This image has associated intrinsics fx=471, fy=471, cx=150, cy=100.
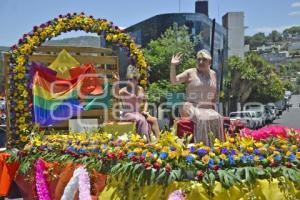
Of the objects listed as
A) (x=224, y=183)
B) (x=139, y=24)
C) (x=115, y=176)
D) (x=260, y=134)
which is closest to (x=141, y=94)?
(x=260, y=134)

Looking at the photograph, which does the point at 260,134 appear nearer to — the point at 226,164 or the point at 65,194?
the point at 226,164

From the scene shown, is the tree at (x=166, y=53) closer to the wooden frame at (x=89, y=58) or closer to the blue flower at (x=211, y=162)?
the wooden frame at (x=89, y=58)

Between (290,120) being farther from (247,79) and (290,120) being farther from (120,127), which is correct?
(120,127)

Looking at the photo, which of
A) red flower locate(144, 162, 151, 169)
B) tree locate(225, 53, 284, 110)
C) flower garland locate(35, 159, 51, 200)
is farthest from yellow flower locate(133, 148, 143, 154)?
tree locate(225, 53, 284, 110)

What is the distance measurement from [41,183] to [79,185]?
1103 mm

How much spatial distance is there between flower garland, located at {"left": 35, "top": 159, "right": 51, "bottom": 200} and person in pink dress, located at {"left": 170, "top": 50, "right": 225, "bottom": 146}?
6.90ft

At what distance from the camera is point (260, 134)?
612cm

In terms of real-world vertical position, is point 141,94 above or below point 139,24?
below

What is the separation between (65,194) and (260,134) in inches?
102

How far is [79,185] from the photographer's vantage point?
18.3 ft

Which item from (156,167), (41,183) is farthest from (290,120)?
(156,167)

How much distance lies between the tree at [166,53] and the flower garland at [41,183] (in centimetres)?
2482

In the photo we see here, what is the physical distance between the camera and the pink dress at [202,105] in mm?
6258

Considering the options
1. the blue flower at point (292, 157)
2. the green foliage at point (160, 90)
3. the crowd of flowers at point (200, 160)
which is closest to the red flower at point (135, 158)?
the crowd of flowers at point (200, 160)
